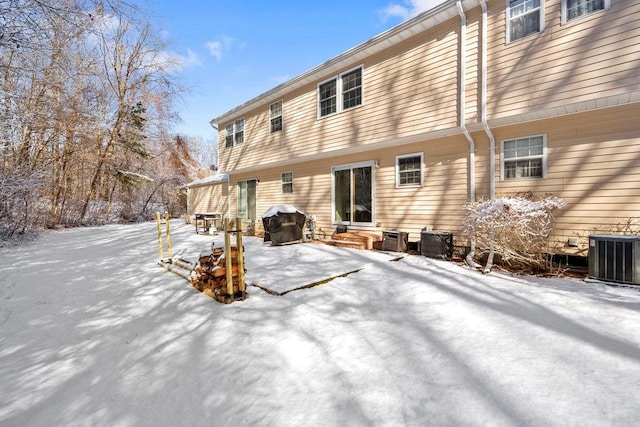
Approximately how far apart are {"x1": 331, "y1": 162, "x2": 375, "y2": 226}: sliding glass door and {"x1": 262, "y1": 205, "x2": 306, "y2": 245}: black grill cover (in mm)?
1210

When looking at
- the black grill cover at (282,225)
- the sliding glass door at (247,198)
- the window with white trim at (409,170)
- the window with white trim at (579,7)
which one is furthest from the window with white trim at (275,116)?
the window with white trim at (579,7)

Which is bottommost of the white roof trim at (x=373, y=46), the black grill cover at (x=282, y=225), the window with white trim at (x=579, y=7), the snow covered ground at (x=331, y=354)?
the snow covered ground at (x=331, y=354)

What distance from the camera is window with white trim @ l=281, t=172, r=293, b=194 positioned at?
33.5 feet

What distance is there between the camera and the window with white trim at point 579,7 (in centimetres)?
433

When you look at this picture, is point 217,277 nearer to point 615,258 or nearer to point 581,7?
point 615,258

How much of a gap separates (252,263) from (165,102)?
18.7 m

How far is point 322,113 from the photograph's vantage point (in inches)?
333

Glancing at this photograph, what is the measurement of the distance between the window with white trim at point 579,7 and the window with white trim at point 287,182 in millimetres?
7773

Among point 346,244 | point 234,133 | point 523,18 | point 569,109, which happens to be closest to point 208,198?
point 234,133

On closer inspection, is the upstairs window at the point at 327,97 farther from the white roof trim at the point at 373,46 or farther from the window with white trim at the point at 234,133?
the window with white trim at the point at 234,133

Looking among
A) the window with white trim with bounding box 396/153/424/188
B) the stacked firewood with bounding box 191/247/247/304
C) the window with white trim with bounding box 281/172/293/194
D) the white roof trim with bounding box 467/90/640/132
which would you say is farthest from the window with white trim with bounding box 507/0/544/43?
the window with white trim with bounding box 281/172/293/194

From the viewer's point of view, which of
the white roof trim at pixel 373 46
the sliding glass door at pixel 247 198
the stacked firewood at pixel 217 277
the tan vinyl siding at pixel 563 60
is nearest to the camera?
the stacked firewood at pixel 217 277

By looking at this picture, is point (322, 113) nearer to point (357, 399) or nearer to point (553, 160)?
point (553, 160)

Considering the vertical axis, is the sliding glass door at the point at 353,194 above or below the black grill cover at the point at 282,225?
above
